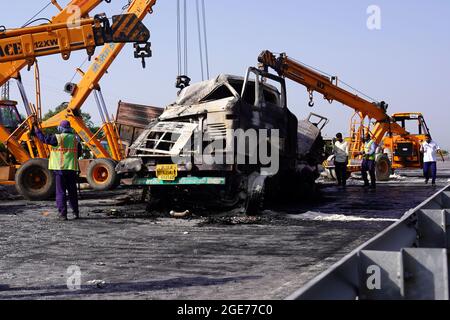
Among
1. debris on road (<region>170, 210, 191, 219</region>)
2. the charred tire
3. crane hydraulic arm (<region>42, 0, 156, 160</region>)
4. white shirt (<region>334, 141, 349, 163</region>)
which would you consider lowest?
debris on road (<region>170, 210, 191, 219</region>)

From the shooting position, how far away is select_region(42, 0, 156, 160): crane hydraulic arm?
15172mm

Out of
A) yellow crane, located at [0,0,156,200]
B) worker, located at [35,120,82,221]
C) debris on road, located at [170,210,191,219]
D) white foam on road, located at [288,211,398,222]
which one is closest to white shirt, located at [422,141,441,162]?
white foam on road, located at [288,211,398,222]

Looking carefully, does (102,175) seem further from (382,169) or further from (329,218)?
(382,169)

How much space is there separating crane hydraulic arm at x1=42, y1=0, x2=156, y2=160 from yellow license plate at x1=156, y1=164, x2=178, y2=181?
269 inches

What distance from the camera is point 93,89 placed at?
15.5 m

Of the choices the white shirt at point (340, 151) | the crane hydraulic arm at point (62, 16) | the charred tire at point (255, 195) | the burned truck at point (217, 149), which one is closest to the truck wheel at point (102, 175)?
the crane hydraulic arm at point (62, 16)

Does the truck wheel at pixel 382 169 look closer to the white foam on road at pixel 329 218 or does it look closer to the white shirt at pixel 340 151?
the white shirt at pixel 340 151

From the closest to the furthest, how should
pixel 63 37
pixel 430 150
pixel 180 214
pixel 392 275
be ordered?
pixel 392 275 → pixel 180 214 → pixel 63 37 → pixel 430 150

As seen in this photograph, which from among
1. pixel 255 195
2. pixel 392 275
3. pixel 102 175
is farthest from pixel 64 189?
pixel 392 275

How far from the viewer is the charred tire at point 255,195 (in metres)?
8.38

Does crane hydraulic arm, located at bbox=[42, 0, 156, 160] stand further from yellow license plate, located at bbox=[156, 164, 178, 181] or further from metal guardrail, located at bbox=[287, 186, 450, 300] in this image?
metal guardrail, located at bbox=[287, 186, 450, 300]

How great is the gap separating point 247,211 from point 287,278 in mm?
4162

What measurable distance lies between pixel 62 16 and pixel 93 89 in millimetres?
2206
